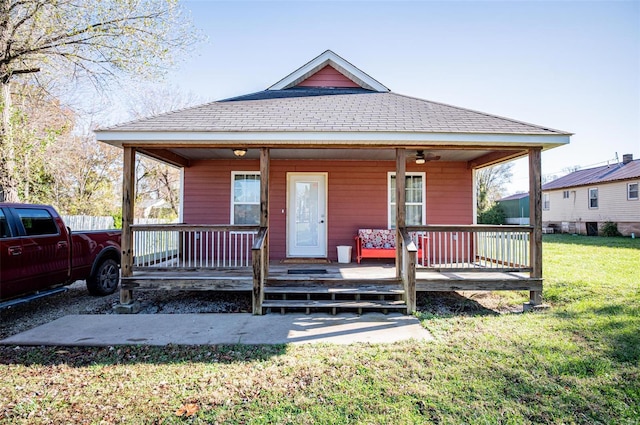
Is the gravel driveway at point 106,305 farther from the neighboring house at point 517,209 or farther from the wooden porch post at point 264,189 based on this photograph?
the neighboring house at point 517,209

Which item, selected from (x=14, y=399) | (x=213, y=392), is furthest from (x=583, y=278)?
(x=14, y=399)

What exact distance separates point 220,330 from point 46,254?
132 inches

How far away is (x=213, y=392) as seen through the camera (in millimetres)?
2922

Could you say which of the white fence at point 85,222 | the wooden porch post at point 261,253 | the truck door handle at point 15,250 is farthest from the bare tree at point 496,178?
the truck door handle at point 15,250

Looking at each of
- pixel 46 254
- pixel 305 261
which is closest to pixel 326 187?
pixel 305 261

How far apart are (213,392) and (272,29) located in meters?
10.7

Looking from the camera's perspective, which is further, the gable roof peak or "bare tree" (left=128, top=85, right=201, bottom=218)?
"bare tree" (left=128, top=85, right=201, bottom=218)

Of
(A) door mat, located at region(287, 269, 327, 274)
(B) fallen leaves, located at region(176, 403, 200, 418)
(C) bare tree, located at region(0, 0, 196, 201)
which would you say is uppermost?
(C) bare tree, located at region(0, 0, 196, 201)

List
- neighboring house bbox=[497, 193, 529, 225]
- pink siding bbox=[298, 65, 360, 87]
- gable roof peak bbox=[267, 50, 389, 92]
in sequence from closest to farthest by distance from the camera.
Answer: gable roof peak bbox=[267, 50, 389, 92], pink siding bbox=[298, 65, 360, 87], neighboring house bbox=[497, 193, 529, 225]

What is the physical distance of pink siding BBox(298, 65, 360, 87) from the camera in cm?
923

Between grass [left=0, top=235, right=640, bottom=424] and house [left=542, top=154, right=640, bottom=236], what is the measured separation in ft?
62.8

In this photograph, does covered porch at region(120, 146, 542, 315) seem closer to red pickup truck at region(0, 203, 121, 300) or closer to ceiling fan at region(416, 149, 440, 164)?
red pickup truck at region(0, 203, 121, 300)

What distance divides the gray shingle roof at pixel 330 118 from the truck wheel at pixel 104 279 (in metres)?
2.93

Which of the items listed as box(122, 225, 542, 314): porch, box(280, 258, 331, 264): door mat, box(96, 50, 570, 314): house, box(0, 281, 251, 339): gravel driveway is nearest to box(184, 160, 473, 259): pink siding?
box(96, 50, 570, 314): house
